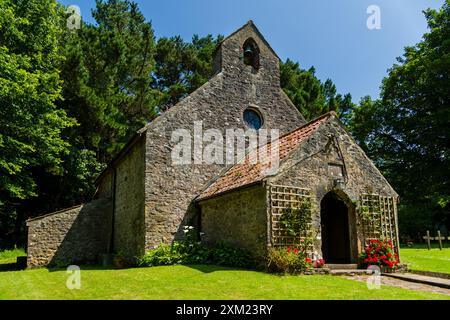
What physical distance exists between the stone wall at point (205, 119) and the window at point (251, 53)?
0.26 meters

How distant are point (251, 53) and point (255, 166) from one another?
8.08m

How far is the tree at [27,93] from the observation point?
17797mm

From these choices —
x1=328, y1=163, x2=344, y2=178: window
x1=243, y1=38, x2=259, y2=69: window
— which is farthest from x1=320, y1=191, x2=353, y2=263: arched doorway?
x1=243, y1=38, x2=259, y2=69: window

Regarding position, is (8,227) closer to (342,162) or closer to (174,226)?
(174,226)

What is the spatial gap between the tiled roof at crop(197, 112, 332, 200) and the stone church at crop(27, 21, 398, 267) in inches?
2.9

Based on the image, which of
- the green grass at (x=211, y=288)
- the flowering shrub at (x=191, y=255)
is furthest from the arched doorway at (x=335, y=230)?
the flowering shrub at (x=191, y=255)

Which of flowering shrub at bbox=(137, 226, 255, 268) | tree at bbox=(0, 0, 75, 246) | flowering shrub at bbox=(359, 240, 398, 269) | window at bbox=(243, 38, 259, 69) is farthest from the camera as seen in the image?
window at bbox=(243, 38, 259, 69)

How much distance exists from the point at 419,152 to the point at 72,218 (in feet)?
80.0

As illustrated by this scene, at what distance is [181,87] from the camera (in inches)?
1296

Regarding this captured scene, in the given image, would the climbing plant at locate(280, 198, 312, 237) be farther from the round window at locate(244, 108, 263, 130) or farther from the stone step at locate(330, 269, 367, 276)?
the round window at locate(244, 108, 263, 130)

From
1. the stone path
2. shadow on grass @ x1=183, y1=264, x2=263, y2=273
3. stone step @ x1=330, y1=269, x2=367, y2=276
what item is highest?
shadow on grass @ x1=183, y1=264, x2=263, y2=273

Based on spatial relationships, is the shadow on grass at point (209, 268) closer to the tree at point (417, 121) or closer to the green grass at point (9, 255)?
the green grass at point (9, 255)

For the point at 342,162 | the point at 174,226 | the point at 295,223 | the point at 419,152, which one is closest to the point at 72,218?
the point at 174,226

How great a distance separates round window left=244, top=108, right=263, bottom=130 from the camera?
17094 millimetres
